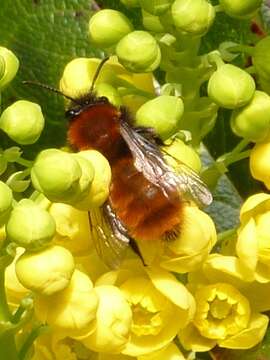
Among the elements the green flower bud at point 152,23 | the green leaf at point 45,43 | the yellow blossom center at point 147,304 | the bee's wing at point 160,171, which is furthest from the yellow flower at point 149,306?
the green leaf at point 45,43

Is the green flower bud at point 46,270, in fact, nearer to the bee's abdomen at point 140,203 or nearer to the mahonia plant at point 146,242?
the mahonia plant at point 146,242

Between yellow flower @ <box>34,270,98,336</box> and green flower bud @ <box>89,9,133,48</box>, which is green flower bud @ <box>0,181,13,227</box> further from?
green flower bud @ <box>89,9,133,48</box>

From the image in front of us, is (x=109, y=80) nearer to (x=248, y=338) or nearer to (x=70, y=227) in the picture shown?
(x=70, y=227)

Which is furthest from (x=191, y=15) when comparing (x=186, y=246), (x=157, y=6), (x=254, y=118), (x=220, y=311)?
(x=220, y=311)

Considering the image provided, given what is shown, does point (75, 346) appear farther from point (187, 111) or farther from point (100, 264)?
point (187, 111)

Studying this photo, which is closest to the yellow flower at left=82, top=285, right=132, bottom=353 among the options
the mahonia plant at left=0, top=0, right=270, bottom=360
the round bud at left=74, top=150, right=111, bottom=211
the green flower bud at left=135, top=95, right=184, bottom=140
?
the mahonia plant at left=0, top=0, right=270, bottom=360

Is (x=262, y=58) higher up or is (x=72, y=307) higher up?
(x=262, y=58)
